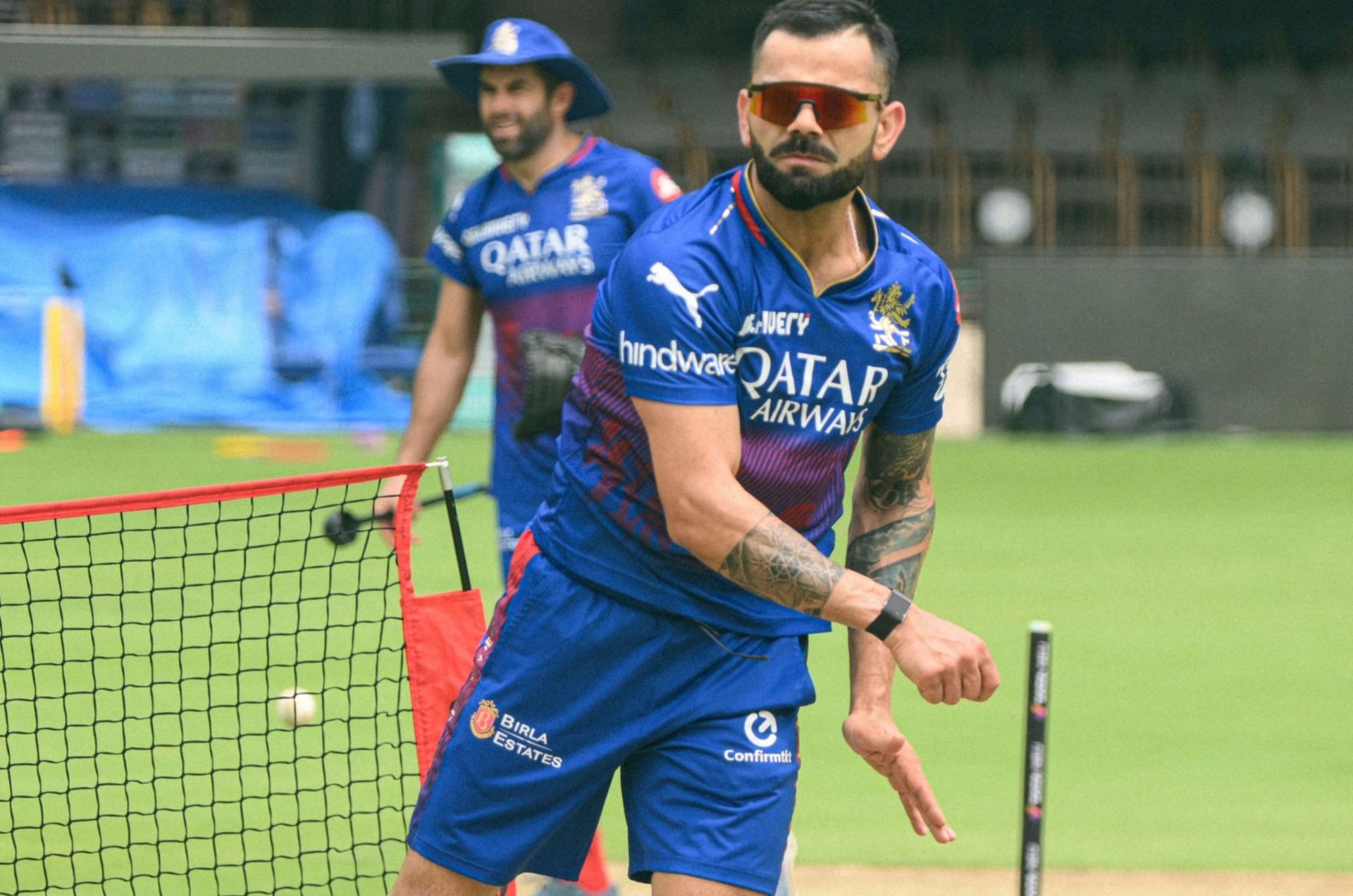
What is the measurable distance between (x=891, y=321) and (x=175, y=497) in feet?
5.45

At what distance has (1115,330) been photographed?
22469mm

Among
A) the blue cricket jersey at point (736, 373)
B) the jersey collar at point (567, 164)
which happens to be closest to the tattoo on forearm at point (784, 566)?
the blue cricket jersey at point (736, 373)

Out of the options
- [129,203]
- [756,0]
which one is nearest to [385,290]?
Answer: [129,203]

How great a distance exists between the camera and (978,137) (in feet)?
98.4

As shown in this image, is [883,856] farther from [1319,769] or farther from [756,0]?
[756,0]

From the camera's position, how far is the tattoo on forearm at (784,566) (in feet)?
11.2

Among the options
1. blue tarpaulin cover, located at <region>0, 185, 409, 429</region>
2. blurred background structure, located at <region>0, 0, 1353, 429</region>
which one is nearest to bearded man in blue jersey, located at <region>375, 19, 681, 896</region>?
blue tarpaulin cover, located at <region>0, 185, 409, 429</region>

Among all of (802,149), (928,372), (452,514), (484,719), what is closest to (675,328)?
(802,149)

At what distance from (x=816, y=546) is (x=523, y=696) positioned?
64cm

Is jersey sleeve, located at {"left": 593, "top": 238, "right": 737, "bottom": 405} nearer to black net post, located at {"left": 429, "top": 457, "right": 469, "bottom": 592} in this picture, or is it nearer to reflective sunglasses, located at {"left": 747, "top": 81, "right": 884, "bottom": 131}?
reflective sunglasses, located at {"left": 747, "top": 81, "right": 884, "bottom": 131}

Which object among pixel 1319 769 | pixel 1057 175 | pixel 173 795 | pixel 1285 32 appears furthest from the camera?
pixel 1285 32

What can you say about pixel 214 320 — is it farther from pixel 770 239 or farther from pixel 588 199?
pixel 770 239

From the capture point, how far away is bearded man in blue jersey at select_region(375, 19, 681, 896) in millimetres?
5773

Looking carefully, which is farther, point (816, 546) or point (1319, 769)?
point (1319, 769)
